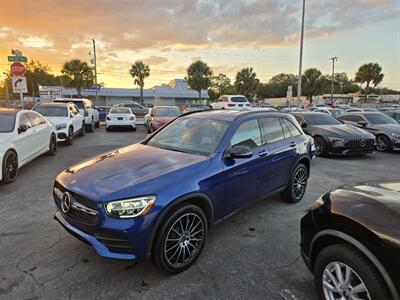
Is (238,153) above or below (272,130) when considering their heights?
below

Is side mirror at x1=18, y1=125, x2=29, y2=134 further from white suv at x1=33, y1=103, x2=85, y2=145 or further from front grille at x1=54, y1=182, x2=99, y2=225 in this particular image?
front grille at x1=54, y1=182, x2=99, y2=225

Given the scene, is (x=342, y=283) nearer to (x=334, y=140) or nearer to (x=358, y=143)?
(x=334, y=140)

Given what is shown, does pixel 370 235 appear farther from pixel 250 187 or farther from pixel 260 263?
pixel 250 187

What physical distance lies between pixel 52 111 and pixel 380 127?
12884 mm

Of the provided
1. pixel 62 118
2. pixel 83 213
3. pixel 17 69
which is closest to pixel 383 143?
pixel 83 213


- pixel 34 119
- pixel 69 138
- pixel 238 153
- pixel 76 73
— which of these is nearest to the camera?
pixel 238 153

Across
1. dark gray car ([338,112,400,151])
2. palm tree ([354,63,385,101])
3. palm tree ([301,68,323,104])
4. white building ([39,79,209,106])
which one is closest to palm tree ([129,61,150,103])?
white building ([39,79,209,106])

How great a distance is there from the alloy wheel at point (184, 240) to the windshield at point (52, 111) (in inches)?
390

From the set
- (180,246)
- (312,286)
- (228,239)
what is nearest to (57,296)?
(180,246)

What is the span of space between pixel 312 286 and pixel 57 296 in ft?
8.05

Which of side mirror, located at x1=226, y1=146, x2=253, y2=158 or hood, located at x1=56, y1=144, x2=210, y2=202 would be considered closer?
hood, located at x1=56, y1=144, x2=210, y2=202

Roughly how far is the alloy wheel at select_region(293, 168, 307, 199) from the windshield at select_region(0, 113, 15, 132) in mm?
6190

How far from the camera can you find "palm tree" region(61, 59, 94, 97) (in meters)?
40.1

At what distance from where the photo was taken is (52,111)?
11.2m
